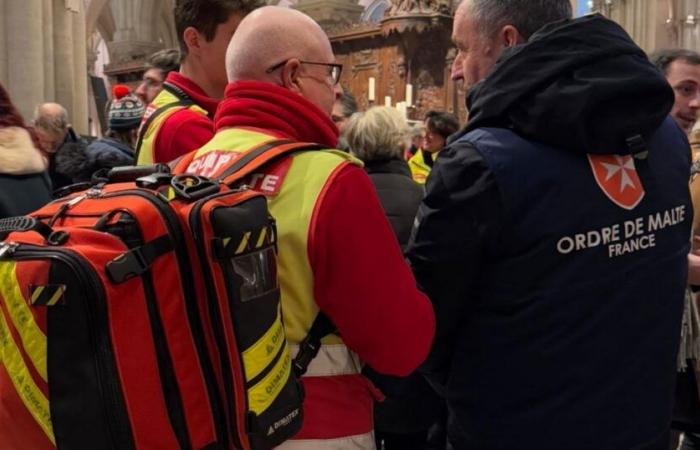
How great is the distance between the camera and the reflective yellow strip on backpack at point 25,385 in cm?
130

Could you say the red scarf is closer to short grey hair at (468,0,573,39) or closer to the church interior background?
short grey hair at (468,0,573,39)

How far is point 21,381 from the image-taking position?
51.9 inches

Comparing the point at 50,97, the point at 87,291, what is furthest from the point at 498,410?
the point at 50,97

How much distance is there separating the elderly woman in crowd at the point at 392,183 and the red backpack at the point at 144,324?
5.39 feet

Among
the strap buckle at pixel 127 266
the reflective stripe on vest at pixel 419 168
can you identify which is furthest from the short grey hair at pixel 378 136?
the reflective stripe on vest at pixel 419 168

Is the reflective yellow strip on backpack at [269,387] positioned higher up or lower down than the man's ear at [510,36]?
lower down

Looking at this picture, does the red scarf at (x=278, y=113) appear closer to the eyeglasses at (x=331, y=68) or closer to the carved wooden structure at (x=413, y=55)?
the eyeglasses at (x=331, y=68)

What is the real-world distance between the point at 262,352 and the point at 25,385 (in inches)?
16.7

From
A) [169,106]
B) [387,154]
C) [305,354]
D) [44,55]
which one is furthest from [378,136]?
[44,55]

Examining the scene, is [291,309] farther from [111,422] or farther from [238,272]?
[111,422]

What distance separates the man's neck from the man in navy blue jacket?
1.35 m

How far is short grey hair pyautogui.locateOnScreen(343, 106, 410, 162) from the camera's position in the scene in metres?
3.44

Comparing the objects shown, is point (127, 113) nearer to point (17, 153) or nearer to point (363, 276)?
point (17, 153)

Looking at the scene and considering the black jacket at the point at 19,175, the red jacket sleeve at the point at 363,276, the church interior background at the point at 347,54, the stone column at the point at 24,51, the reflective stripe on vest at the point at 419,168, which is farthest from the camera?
the church interior background at the point at 347,54
